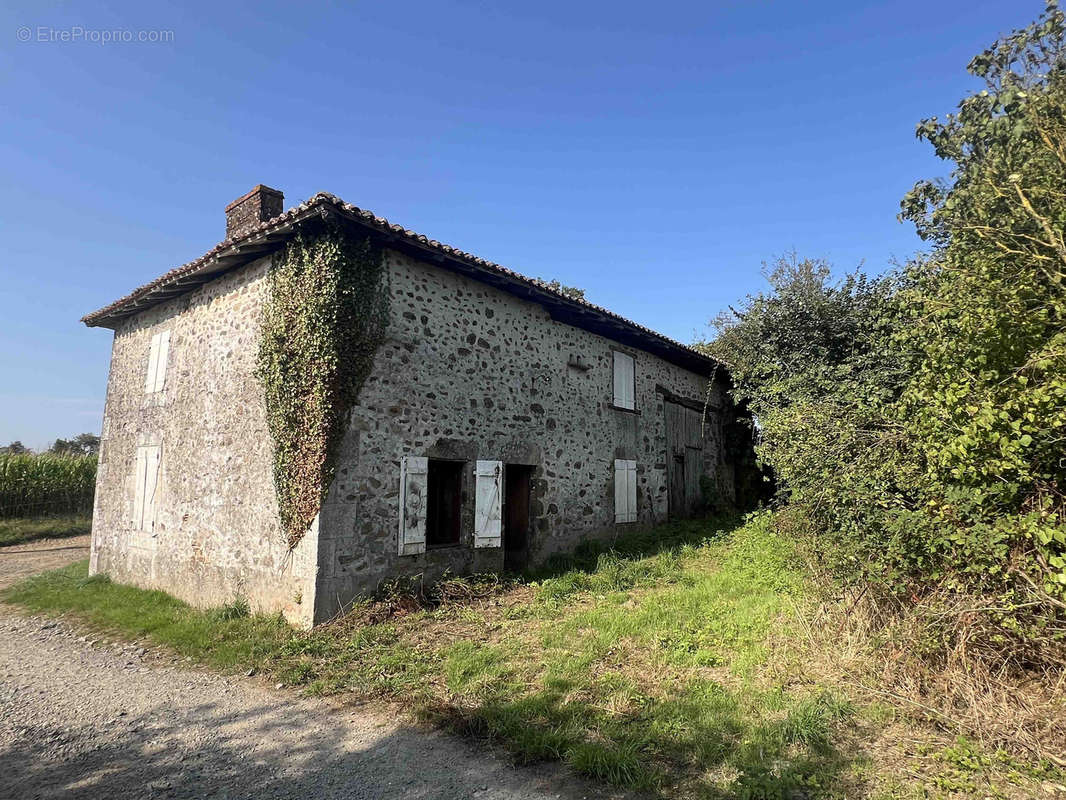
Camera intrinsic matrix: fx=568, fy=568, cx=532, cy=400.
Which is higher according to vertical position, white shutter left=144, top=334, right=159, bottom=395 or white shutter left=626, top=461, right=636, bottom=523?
white shutter left=144, top=334, right=159, bottom=395

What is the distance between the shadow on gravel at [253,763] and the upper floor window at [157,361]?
622 cm

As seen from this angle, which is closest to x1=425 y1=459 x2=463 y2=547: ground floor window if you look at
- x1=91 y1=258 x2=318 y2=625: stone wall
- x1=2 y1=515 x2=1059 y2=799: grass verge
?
x1=2 y1=515 x2=1059 y2=799: grass verge

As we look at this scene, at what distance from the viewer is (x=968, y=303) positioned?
394 centimetres

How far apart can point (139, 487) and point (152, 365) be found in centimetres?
206

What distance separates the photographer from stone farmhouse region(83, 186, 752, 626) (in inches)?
273

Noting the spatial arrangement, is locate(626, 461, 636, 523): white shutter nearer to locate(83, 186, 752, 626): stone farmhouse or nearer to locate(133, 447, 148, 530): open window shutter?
locate(83, 186, 752, 626): stone farmhouse

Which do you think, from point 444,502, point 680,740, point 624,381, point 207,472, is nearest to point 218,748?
point 680,740

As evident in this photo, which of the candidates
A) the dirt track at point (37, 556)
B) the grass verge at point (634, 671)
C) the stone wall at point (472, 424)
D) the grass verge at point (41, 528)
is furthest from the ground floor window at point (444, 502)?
the grass verge at point (41, 528)

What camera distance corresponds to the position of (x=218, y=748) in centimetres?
401

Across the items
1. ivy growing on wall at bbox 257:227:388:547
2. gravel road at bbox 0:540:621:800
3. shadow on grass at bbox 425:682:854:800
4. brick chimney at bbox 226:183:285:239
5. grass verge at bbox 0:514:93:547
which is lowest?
gravel road at bbox 0:540:621:800

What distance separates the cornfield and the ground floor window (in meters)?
17.5

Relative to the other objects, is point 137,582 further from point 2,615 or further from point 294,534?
point 294,534

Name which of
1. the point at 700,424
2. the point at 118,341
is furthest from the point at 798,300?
the point at 118,341

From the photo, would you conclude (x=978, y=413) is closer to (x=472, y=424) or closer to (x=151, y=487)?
(x=472, y=424)
